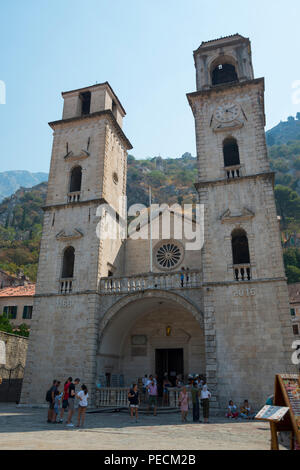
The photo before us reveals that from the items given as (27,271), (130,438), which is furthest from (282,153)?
(130,438)

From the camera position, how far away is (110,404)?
16.7 meters

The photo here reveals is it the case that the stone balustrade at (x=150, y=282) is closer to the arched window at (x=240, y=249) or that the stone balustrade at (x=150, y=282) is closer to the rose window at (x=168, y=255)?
the arched window at (x=240, y=249)

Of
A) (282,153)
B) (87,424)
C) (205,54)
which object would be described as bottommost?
(87,424)

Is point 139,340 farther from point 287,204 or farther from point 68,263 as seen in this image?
point 287,204

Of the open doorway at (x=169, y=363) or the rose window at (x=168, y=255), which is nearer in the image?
the open doorway at (x=169, y=363)

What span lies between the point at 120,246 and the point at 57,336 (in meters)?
6.96

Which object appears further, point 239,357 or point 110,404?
point 110,404

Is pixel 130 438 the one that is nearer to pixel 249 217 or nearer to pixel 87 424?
pixel 87 424

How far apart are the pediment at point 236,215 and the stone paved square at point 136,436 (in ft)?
29.5

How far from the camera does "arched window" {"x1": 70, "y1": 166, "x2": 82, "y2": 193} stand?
2238cm

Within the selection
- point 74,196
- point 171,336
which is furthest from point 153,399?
point 74,196

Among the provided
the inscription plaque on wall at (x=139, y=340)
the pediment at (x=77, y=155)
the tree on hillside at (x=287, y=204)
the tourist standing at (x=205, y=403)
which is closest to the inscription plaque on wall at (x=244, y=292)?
the tourist standing at (x=205, y=403)

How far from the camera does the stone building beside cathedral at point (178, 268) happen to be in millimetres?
15570

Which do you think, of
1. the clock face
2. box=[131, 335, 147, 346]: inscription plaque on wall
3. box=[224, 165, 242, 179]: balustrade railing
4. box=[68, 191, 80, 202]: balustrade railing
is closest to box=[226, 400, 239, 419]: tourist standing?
box=[131, 335, 147, 346]: inscription plaque on wall
